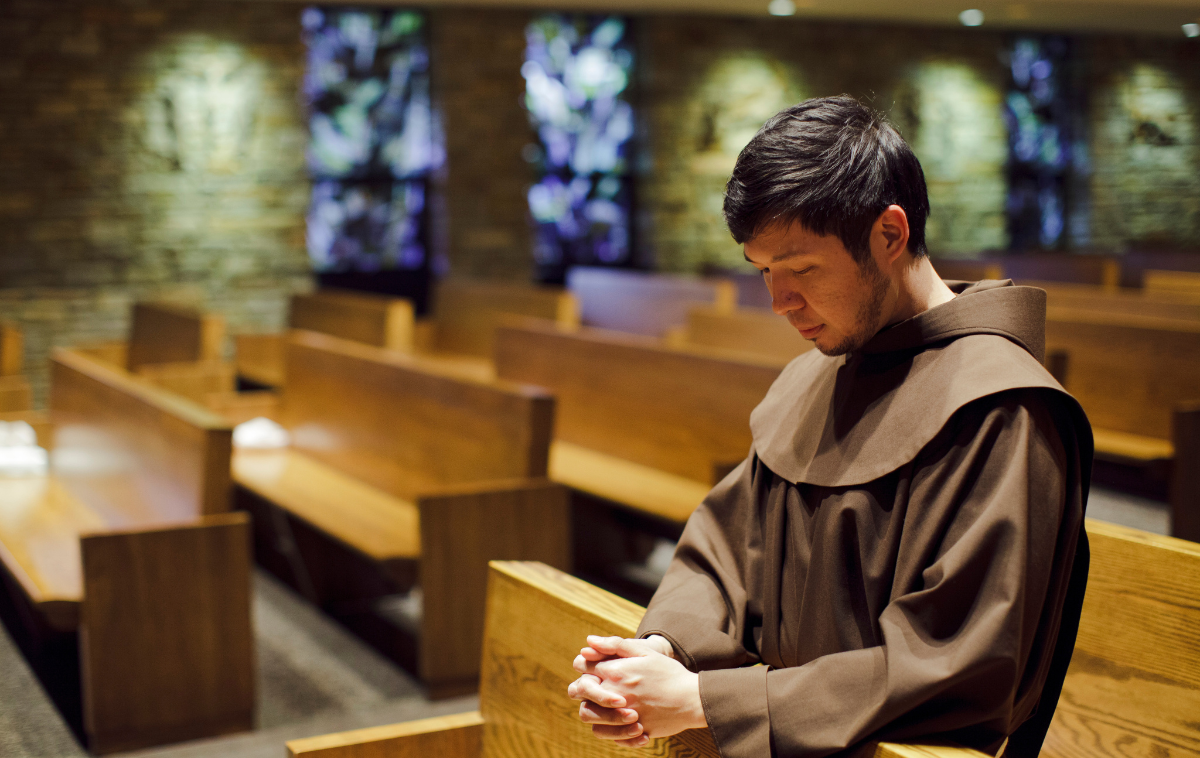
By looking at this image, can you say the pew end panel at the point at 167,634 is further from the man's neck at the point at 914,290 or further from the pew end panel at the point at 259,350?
the pew end panel at the point at 259,350

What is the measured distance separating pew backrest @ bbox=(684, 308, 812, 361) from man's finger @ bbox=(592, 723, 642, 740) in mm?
3412

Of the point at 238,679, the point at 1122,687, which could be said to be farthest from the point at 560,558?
the point at 1122,687

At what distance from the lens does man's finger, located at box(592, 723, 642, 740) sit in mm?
1207

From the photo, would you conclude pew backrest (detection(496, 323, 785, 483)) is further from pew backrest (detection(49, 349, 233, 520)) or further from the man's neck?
the man's neck

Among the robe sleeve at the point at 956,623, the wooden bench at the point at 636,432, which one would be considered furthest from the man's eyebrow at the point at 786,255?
the wooden bench at the point at 636,432

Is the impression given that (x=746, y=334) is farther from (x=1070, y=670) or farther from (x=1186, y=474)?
(x=1070, y=670)

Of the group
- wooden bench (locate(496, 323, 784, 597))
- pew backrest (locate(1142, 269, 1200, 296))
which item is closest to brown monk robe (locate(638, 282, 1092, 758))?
wooden bench (locate(496, 323, 784, 597))

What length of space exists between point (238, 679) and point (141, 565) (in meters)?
0.41

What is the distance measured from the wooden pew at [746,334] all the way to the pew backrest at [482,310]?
116 centimetres

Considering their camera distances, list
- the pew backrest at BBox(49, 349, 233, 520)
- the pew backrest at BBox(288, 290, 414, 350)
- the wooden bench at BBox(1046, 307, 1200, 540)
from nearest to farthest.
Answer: the pew backrest at BBox(49, 349, 233, 520) → the wooden bench at BBox(1046, 307, 1200, 540) → the pew backrest at BBox(288, 290, 414, 350)

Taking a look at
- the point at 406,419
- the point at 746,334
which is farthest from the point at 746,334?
the point at 406,419

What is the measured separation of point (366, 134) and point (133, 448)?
541cm

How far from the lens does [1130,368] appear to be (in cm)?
448

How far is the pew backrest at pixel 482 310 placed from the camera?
6680 millimetres
